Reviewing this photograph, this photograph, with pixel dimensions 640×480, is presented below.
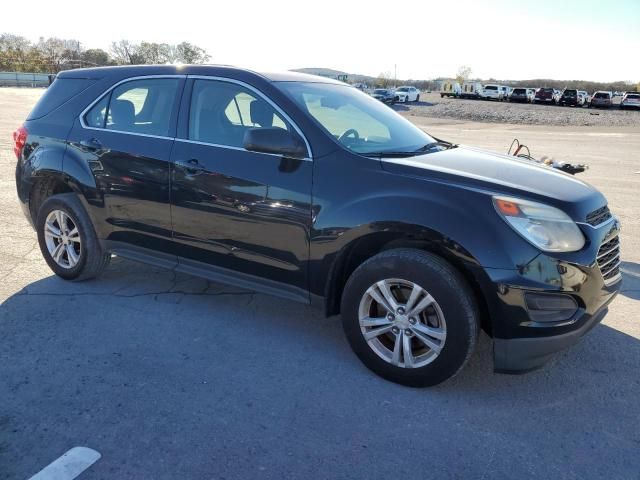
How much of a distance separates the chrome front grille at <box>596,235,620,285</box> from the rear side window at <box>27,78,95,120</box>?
413 cm

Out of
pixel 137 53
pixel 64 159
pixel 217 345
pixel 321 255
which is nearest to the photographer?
pixel 321 255

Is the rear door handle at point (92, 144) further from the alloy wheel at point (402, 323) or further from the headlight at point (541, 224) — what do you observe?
the headlight at point (541, 224)

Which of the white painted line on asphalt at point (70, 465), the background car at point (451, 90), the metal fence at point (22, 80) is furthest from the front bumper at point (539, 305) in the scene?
the metal fence at point (22, 80)

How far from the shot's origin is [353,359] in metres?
3.70

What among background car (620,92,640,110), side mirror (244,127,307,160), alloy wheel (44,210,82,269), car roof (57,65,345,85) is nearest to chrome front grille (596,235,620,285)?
side mirror (244,127,307,160)

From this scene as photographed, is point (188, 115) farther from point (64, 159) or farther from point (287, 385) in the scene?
point (287, 385)

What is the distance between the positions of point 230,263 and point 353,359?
1.10 m

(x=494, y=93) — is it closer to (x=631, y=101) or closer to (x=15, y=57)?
(x=631, y=101)

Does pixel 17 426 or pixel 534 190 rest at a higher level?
pixel 534 190

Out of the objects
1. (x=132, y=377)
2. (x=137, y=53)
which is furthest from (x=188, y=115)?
(x=137, y=53)

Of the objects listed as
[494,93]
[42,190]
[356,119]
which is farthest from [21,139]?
[494,93]

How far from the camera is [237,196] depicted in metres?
3.77

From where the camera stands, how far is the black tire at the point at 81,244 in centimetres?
468

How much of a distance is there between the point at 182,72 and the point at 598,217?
121 inches
